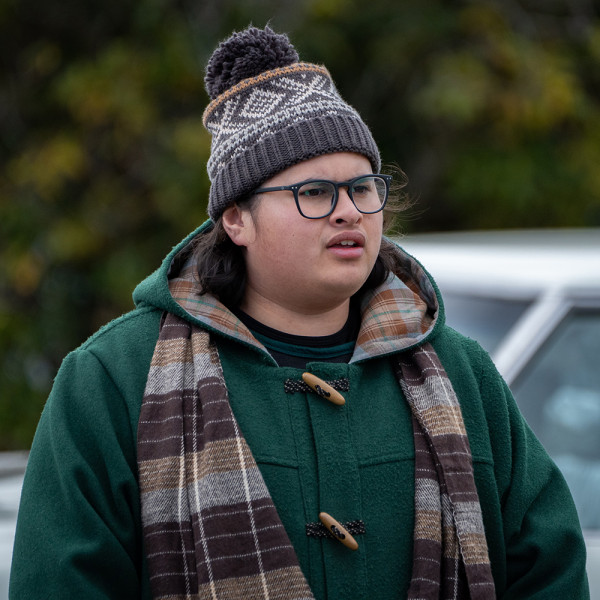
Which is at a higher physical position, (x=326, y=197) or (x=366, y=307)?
(x=326, y=197)

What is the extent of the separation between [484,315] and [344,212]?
4.82ft

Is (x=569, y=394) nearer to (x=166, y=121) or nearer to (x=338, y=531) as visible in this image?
(x=338, y=531)

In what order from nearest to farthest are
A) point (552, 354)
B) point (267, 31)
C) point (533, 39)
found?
point (267, 31), point (552, 354), point (533, 39)

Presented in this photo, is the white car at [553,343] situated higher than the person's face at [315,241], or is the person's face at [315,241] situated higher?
the person's face at [315,241]

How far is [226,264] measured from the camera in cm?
226

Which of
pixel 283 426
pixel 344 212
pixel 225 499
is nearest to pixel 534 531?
pixel 283 426

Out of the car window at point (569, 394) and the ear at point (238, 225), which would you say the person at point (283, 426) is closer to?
the ear at point (238, 225)

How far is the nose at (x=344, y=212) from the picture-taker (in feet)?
6.84

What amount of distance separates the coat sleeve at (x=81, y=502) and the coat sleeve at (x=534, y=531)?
32.0 inches

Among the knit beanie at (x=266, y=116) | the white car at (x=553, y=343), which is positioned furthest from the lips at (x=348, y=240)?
the white car at (x=553, y=343)

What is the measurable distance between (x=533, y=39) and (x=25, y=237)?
4.30 meters

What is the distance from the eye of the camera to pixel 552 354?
3227mm

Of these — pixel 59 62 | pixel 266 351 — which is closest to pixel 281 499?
pixel 266 351

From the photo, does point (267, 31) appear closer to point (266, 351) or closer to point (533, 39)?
point (266, 351)
